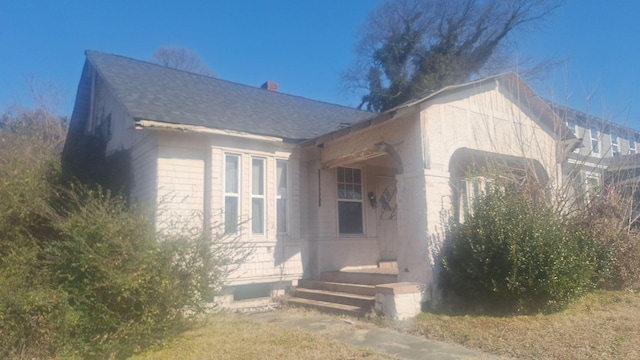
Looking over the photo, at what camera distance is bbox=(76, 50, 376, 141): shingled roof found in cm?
959

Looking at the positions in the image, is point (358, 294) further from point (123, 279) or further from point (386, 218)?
point (123, 279)

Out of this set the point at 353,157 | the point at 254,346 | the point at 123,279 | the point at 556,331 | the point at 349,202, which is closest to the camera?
the point at 123,279

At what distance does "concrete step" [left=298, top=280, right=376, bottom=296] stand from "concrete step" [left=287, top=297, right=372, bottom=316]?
1.47ft

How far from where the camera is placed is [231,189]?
975cm

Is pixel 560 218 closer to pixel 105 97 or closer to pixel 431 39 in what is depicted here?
pixel 105 97

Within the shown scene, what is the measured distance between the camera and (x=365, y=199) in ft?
38.5

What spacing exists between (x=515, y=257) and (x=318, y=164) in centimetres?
510

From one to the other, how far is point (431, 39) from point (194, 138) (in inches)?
987

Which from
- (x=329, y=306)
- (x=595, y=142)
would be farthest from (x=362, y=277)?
(x=595, y=142)

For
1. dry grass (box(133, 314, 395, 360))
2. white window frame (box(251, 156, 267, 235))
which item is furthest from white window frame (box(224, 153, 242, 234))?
dry grass (box(133, 314, 395, 360))

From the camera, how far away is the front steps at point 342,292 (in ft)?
27.9

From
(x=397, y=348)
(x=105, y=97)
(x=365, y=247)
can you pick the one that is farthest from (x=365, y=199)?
(x=105, y=97)

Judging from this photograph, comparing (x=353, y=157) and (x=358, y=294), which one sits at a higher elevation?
(x=353, y=157)

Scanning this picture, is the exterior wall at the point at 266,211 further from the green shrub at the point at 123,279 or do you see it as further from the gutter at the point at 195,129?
the green shrub at the point at 123,279
